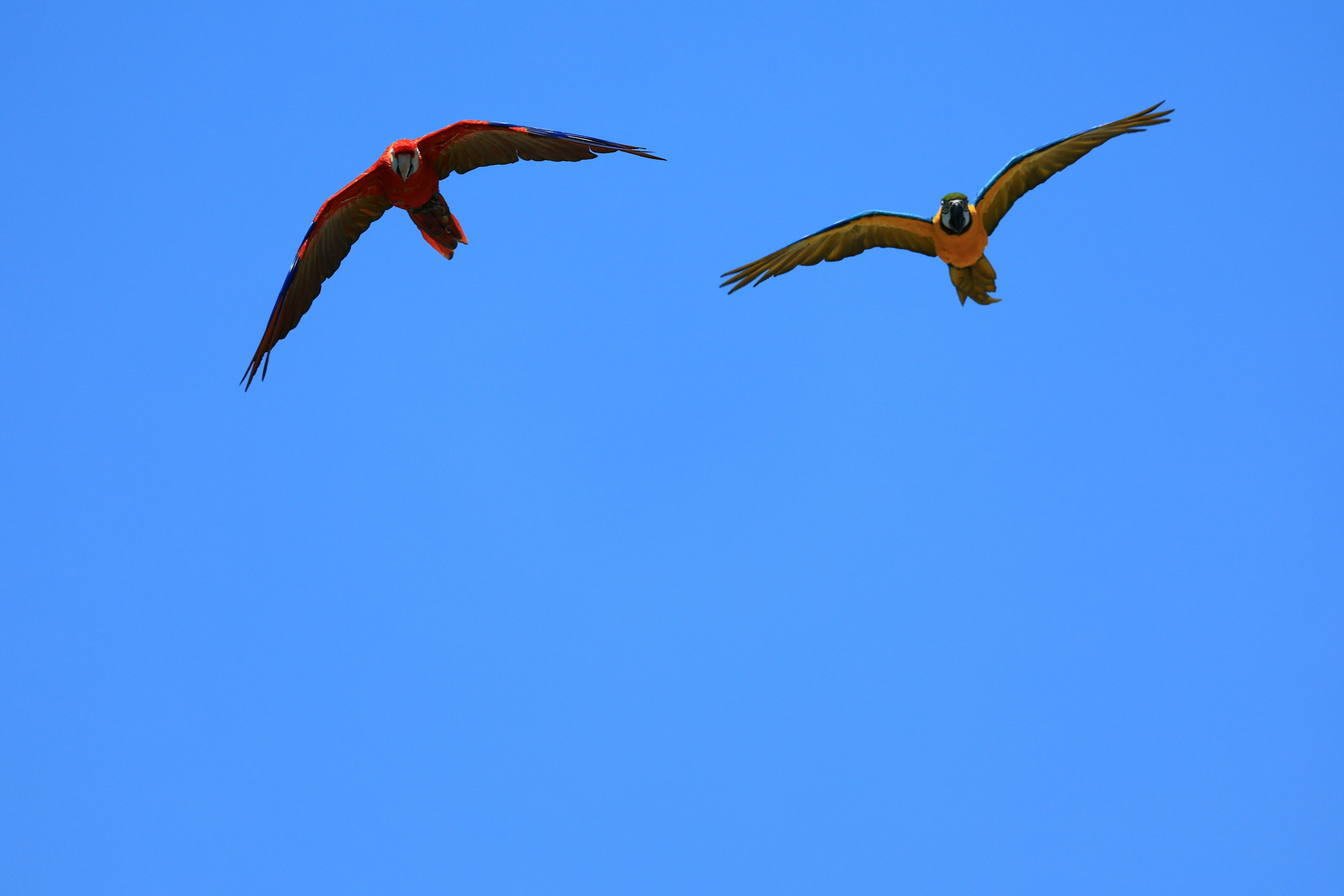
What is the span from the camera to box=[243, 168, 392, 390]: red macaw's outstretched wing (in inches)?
701

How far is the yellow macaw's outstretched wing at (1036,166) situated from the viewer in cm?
1619

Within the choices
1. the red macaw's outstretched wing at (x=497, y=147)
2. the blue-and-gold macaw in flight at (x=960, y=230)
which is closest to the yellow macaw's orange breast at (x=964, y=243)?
the blue-and-gold macaw in flight at (x=960, y=230)

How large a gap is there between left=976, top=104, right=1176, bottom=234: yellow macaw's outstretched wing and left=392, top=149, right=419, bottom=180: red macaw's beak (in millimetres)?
8466

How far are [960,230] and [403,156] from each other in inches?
332

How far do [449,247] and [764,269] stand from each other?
17.3ft

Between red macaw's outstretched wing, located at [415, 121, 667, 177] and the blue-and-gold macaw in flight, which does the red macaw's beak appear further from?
the blue-and-gold macaw in flight

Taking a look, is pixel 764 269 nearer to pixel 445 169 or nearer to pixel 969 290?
pixel 969 290

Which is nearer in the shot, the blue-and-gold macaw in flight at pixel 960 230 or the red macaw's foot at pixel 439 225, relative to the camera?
the blue-and-gold macaw in flight at pixel 960 230

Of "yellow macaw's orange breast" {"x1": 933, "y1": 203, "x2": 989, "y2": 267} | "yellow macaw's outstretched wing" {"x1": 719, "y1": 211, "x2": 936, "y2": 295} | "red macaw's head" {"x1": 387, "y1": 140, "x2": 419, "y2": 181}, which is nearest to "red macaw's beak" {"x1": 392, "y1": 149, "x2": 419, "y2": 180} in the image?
"red macaw's head" {"x1": 387, "y1": 140, "x2": 419, "y2": 181}

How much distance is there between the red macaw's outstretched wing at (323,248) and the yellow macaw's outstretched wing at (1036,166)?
30.8ft

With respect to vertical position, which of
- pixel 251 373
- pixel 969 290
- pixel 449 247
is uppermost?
pixel 449 247

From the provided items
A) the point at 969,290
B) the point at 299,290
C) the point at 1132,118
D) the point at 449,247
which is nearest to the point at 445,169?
the point at 449,247

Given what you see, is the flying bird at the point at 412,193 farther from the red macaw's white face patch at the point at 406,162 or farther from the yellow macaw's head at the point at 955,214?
the yellow macaw's head at the point at 955,214

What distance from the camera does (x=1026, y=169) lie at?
16.8m
